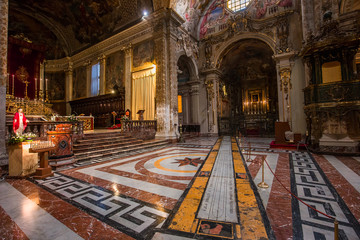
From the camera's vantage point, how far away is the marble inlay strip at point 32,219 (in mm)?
1632

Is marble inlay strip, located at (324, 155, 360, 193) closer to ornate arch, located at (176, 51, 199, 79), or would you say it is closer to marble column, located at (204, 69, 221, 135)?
marble column, located at (204, 69, 221, 135)

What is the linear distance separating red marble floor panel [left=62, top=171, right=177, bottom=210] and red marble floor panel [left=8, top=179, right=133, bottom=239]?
2.16 feet

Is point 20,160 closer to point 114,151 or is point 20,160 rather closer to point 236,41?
point 114,151

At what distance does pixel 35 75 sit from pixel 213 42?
46.4 feet

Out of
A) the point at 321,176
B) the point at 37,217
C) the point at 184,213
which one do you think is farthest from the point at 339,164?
the point at 37,217

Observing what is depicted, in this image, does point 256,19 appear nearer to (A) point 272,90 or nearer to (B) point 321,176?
(A) point 272,90

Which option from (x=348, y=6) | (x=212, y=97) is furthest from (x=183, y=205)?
(x=212, y=97)

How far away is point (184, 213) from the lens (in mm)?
1963

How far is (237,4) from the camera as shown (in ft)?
40.8

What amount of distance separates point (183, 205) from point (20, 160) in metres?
3.87

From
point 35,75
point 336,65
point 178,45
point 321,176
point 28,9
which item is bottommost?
point 321,176

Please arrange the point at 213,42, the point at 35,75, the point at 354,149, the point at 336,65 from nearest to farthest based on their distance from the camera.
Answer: the point at 354,149 → the point at 336,65 → the point at 35,75 → the point at 213,42

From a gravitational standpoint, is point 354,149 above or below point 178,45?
below

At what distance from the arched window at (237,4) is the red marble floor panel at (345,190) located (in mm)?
12991
